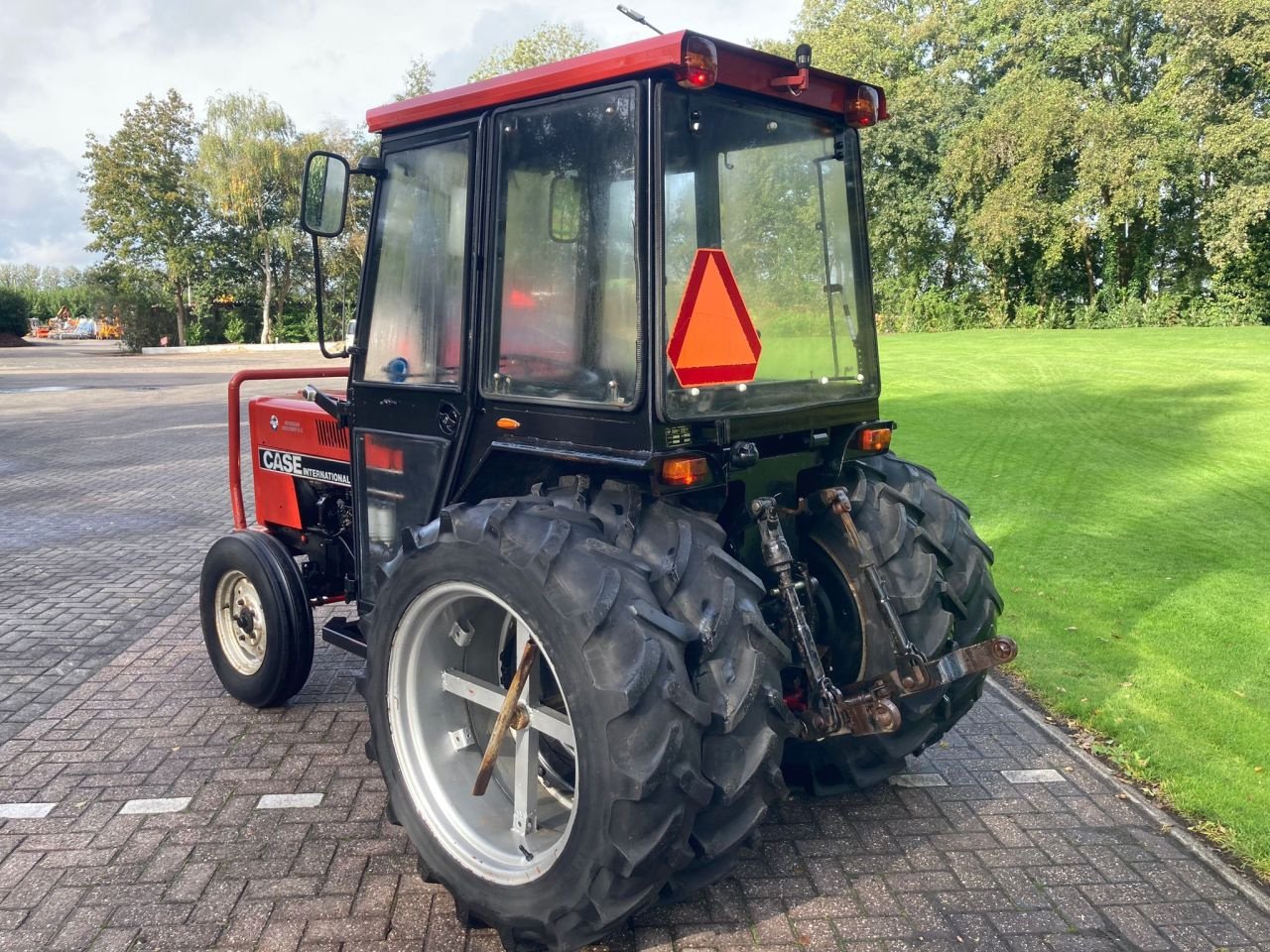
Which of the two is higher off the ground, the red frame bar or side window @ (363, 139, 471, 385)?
side window @ (363, 139, 471, 385)

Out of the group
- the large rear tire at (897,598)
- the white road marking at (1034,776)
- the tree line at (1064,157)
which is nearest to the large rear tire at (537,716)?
the large rear tire at (897,598)

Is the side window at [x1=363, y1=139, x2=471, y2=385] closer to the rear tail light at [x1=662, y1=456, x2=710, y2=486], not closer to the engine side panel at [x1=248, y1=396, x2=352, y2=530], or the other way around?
the engine side panel at [x1=248, y1=396, x2=352, y2=530]

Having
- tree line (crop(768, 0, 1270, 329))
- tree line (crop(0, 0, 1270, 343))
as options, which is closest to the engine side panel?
tree line (crop(0, 0, 1270, 343))

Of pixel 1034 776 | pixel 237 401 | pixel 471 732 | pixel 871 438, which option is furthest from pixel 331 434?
pixel 1034 776

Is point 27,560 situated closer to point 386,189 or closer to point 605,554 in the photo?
point 386,189

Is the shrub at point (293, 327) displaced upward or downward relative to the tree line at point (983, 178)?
downward

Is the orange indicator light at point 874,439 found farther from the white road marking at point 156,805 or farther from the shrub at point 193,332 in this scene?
the shrub at point 193,332

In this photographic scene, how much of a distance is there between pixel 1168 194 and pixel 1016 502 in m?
31.8

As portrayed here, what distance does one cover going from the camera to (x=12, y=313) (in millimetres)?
49594

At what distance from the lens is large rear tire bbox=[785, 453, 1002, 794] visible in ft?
10.6

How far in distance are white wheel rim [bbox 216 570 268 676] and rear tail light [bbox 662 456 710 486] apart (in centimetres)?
260

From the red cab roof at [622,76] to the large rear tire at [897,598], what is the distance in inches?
51.8

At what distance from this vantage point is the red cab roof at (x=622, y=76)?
2680mm

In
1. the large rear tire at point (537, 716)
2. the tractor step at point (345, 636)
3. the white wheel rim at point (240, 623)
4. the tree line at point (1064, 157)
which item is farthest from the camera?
the tree line at point (1064, 157)
